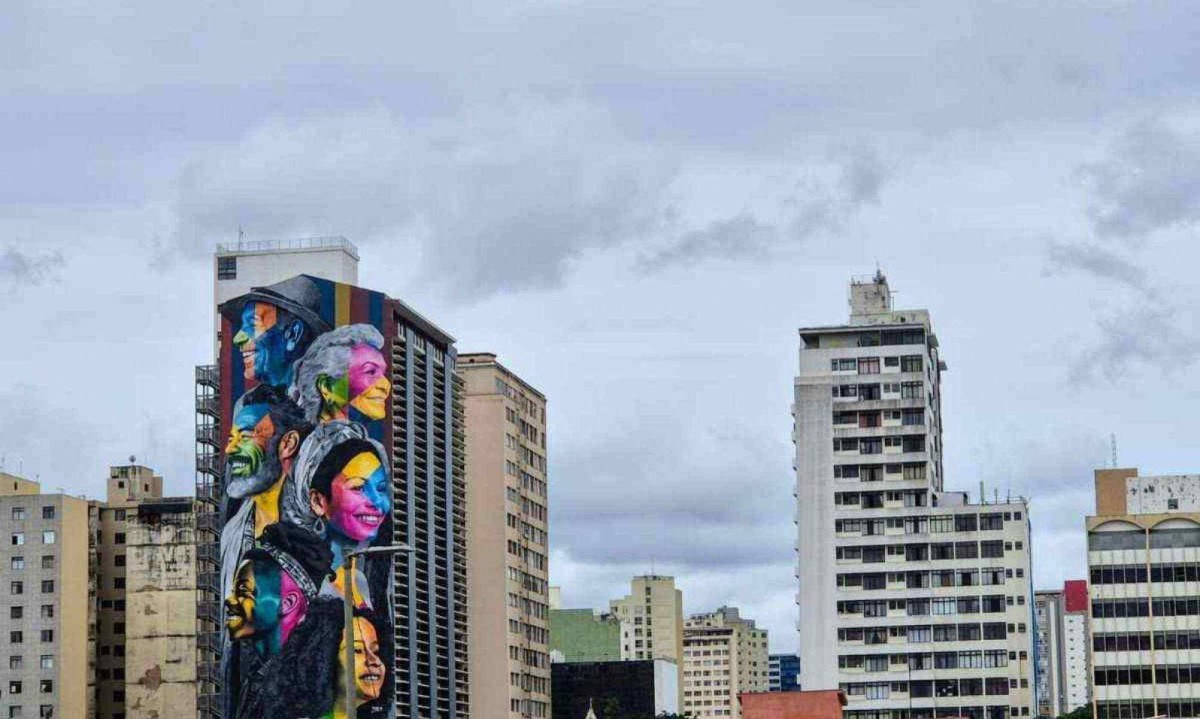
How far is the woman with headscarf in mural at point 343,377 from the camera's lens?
195 metres

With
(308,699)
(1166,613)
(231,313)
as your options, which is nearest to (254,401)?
(231,313)

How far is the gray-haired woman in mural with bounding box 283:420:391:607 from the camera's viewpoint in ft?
633

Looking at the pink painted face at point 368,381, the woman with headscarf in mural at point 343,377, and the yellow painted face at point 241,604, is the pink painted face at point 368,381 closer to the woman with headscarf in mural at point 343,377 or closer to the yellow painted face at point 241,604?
the woman with headscarf in mural at point 343,377

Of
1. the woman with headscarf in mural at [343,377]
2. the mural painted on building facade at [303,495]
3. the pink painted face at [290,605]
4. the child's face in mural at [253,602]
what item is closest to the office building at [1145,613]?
the mural painted on building facade at [303,495]

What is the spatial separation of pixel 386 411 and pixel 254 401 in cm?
1130

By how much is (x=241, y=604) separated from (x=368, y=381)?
21.7 meters

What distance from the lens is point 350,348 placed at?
197 m

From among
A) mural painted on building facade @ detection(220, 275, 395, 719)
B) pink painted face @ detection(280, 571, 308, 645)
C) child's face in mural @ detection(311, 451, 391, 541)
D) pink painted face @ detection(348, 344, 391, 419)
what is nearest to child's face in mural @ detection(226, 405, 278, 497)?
mural painted on building facade @ detection(220, 275, 395, 719)

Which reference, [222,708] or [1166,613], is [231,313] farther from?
[1166,613]

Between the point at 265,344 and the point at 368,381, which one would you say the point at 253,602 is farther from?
the point at 265,344

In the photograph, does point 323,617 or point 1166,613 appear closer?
point 1166,613

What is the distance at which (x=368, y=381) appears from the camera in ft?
645

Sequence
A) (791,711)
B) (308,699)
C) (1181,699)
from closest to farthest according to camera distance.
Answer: (791,711) → (1181,699) → (308,699)

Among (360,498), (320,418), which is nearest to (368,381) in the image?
(320,418)
